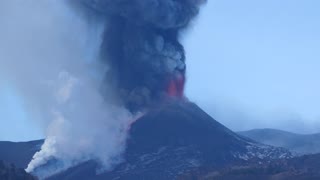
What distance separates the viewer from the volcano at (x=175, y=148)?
118m

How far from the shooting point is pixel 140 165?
11981 centimetres

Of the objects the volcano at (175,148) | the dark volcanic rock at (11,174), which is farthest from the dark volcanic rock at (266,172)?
the dark volcanic rock at (11,174)

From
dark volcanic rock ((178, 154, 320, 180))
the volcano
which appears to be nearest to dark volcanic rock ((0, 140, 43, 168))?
the volcano

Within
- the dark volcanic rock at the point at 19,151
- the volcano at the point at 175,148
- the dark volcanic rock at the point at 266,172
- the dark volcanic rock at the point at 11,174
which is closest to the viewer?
the dark volcanic rock at the point at 11,174

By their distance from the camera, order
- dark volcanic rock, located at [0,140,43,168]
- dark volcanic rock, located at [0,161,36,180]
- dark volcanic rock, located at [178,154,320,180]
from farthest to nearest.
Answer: dark volcanic rock, located at [0,140,43,168] → dark volcanic rock, located at [178,154,320,180] → dark volcanic rock, located at [0,161,36,180]

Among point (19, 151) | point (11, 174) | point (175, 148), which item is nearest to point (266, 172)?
point (175, 148)

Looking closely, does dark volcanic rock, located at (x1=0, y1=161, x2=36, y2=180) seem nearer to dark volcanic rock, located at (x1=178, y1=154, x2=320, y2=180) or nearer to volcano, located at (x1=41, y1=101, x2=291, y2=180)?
dark volcanic rock, located at (x1=178, y1=154, x2=320, y2=180)

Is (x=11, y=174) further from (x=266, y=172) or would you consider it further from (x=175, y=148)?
(x=175, y=148)

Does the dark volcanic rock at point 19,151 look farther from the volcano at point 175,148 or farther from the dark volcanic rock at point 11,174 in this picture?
the dark volcanic rock at point 11,174

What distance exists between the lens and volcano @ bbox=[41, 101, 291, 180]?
118 metres

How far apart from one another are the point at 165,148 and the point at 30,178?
61.4m

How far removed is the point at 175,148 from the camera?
128 m

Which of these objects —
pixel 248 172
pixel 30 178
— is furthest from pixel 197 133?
pixel 30 178

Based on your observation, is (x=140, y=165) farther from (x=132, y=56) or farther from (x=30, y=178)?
(x=30, y=178)
